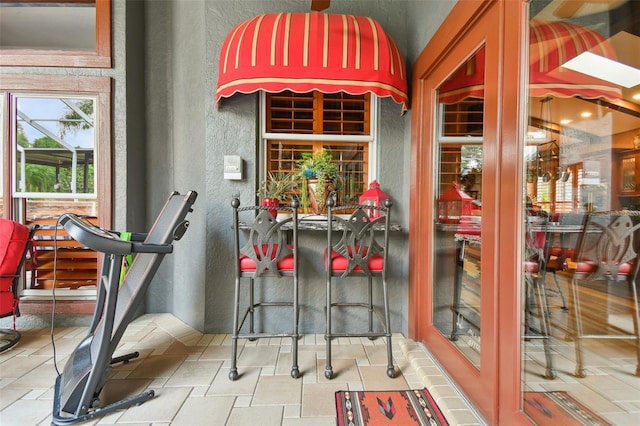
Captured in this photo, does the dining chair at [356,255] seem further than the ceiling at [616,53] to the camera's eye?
Yes

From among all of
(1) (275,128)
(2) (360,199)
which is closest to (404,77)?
(2) (360,199)

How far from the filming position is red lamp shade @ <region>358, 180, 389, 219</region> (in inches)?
88.0

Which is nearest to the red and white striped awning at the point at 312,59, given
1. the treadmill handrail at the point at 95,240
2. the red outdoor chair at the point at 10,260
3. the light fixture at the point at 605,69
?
the light fixture at the point at 605,69

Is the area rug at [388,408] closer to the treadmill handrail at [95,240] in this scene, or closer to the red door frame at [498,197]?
the red door frame at [498,197]

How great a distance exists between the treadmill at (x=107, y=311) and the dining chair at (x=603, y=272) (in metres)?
1.99

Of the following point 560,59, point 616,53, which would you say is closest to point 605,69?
point 616,53

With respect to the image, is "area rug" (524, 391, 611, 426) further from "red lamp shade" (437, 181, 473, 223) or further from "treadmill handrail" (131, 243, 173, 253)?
"treadmill handrail" (131, 243, 173, 253)

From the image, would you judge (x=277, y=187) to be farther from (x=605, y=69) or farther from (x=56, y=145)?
(x=56, y=145)

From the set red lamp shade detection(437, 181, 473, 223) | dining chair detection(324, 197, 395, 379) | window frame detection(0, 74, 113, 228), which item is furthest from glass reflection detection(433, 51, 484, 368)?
window frame detection(0, 74, 113, 228)

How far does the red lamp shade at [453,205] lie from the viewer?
1.73m

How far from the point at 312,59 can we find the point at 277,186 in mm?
980

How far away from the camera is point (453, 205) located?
1.87 m

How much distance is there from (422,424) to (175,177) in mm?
2760

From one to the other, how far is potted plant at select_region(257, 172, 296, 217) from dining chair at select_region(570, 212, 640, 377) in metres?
1.85
